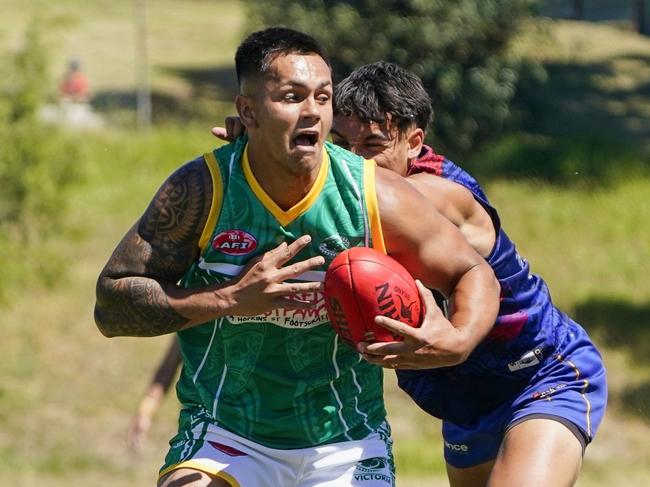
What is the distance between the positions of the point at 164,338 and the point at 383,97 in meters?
10.5

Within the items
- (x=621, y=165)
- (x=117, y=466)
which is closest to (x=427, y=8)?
(x=621, y=165)

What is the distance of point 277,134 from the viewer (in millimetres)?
4496

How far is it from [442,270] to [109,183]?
15.6 meters

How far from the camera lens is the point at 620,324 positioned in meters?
15.2

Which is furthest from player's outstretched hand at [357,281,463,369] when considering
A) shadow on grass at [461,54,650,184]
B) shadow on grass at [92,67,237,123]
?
shadow on grass at [92,67,237,123]

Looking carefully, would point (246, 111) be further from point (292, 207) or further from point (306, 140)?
point (292, 207)

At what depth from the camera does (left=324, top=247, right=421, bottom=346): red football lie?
14.2ft

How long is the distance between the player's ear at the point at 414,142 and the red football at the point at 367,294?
0.91 meters

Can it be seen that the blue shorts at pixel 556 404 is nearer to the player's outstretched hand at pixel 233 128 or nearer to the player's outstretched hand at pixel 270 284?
the player's outstretched hand at pixel 270 284

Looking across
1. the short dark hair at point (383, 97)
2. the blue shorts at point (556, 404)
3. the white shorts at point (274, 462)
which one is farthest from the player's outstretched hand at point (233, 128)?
the blue shorts at point (556, 404)

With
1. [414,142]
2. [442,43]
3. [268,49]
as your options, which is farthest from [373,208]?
[442,43]

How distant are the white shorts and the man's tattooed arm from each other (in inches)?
17.8

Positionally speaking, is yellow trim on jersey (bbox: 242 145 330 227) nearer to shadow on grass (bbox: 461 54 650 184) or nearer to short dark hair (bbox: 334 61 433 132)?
short dark hair (bbox: 334 61 433 132)

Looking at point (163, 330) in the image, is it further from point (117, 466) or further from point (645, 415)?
point (645, 415)
